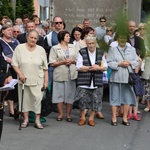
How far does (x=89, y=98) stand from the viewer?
760 cm

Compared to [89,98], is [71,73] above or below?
above

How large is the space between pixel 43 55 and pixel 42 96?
721mm

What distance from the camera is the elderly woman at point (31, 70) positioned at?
7086 millimetres

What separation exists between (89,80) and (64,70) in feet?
2.10

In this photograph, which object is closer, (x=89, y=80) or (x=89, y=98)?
(x=89, y=80)

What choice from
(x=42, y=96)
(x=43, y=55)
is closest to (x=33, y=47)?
(x=43, y=55)

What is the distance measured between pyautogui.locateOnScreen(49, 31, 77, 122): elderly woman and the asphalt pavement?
45cm

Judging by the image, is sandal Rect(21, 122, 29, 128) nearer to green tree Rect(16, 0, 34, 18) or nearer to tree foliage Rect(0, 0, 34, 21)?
tree foliage Rect(0, 0, 34, 21)

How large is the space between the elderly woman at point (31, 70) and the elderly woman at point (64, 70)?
0.70 metres

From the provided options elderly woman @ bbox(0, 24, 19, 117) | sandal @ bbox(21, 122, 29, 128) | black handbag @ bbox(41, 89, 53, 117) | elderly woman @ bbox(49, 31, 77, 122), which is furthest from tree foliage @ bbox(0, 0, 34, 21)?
sandal @ bbox(21, 122, 29, 128)

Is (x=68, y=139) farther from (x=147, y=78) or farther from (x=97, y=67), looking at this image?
(x=147, y=78)

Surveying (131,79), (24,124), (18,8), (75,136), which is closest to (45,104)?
(24,124)

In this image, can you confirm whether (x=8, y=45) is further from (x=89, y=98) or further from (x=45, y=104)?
(x=89, y=98)

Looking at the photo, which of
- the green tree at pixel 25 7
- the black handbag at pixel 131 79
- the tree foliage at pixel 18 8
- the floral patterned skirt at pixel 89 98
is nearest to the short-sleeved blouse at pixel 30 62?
the floral patterned skirt at pixel 89 98
